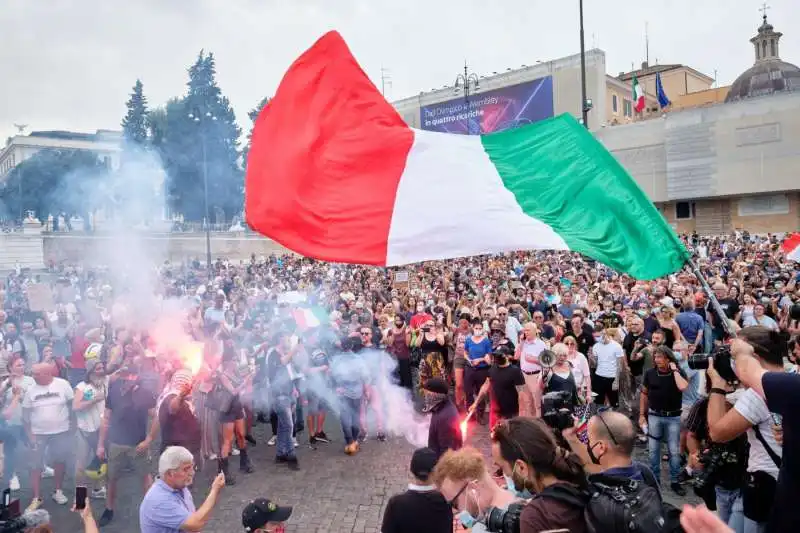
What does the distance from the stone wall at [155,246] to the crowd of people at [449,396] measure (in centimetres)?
2036

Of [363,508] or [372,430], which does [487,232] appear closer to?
[363,508]

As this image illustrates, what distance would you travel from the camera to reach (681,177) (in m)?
38.9

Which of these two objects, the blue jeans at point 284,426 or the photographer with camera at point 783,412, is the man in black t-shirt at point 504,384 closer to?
the blue jeans at point 284,426

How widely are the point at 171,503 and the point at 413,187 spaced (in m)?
2.77

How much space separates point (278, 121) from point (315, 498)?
4.25 metres

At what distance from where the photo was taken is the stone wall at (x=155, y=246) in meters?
32.8

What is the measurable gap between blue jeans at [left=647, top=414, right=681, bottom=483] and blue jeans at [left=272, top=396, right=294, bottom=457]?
4.40 meters

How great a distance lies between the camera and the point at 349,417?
8156 mm

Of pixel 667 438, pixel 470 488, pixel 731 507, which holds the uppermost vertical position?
pixel 470 488

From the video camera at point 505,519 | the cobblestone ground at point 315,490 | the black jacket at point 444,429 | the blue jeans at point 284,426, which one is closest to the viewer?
the video camera at point 505,519

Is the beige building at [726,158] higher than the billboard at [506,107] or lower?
lower

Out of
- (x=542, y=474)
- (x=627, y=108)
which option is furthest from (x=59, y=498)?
(x=627, y=108)

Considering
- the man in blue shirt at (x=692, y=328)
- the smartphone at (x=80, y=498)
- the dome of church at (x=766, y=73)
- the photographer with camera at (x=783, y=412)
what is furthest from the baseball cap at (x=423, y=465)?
A: the dome of church at (x=766, y=73)

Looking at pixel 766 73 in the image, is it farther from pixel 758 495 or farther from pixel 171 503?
pixel 171 503
